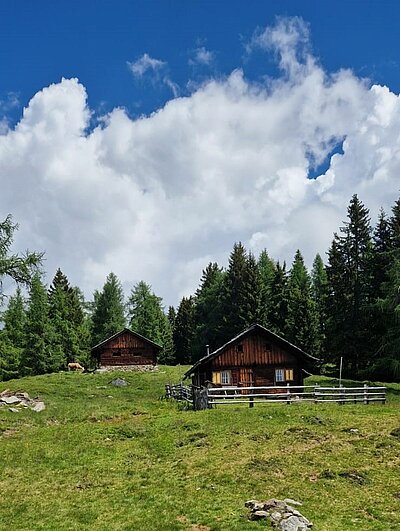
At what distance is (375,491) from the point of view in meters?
17.3

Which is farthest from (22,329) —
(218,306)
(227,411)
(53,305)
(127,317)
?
(227,411)

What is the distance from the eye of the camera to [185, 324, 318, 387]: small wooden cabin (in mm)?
42750

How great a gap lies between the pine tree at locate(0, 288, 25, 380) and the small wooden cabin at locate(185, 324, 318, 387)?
121ft

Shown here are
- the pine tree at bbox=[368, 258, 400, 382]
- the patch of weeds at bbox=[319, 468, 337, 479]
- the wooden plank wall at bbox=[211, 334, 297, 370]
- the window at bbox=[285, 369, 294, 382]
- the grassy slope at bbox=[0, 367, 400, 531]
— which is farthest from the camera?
the pine tree at bbox=[368, 258, 400, 382]

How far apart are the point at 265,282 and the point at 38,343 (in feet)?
128

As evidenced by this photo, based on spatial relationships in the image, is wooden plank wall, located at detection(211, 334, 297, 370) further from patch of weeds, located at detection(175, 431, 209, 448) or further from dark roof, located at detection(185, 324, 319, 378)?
patch of weeds, located at detection(175, 431, 209, 448)

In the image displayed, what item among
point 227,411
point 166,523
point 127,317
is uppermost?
point 127,317

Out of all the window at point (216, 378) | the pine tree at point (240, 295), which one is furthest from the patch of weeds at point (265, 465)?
the pine tree at point (240, 295)

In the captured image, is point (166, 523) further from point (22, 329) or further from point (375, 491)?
Answer: point (22, 329)

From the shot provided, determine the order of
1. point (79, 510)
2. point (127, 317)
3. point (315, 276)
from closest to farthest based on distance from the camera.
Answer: point (79, 510) < point (127, 317) < point (315, 276)

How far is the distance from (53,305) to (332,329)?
145 ft

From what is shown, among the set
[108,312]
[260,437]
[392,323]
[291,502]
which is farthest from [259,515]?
[108,312]

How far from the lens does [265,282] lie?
88.8 metres

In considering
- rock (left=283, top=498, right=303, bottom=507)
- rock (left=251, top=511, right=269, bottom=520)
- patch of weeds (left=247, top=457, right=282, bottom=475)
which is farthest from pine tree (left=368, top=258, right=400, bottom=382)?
rock (left=251, top=511, right=269, bottom=520)
